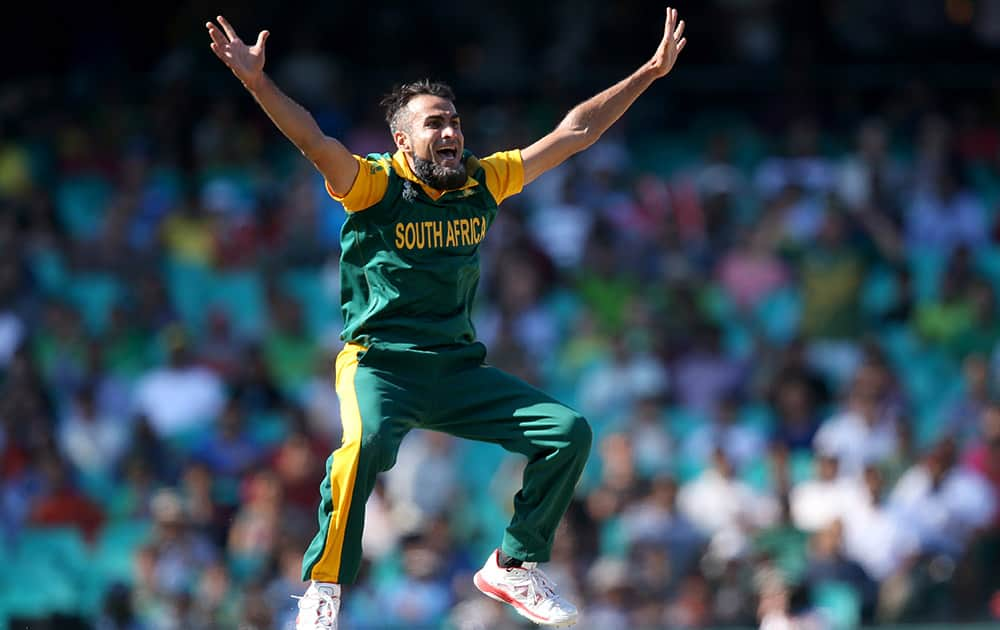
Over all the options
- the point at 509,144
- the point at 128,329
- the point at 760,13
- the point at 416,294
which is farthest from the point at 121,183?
the point at 416,294

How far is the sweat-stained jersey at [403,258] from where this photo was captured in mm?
7602

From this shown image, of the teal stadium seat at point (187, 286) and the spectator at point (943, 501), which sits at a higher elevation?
the teal stadium seat at point (187, 286)

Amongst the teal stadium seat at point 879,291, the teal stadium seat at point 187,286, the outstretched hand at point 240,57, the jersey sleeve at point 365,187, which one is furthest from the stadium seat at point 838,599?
the outstretched hand at point 240,57

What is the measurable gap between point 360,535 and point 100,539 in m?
5.62

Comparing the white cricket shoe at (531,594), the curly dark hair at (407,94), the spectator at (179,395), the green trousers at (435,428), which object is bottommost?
the white cricket shoe at (531,594)

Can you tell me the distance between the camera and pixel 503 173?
26.1 ft

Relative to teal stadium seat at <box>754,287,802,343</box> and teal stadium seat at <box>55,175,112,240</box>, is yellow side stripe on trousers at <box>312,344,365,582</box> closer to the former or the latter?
teal stadium seat at <box>754,287,802,343</box>

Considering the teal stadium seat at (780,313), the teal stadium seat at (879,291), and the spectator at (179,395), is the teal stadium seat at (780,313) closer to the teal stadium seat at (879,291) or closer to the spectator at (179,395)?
the teal stadium seat at (879,291)

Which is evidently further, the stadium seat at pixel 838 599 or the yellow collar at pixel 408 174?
the stadium seat at pixel 838 599

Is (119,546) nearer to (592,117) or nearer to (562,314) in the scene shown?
(562,314)

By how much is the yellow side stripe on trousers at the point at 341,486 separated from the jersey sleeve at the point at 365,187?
2.46ft

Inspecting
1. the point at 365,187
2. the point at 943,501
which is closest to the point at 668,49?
the point at 365,187

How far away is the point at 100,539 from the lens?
12.6 m

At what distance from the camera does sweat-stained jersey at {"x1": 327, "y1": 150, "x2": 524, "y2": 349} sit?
24.9 ft
